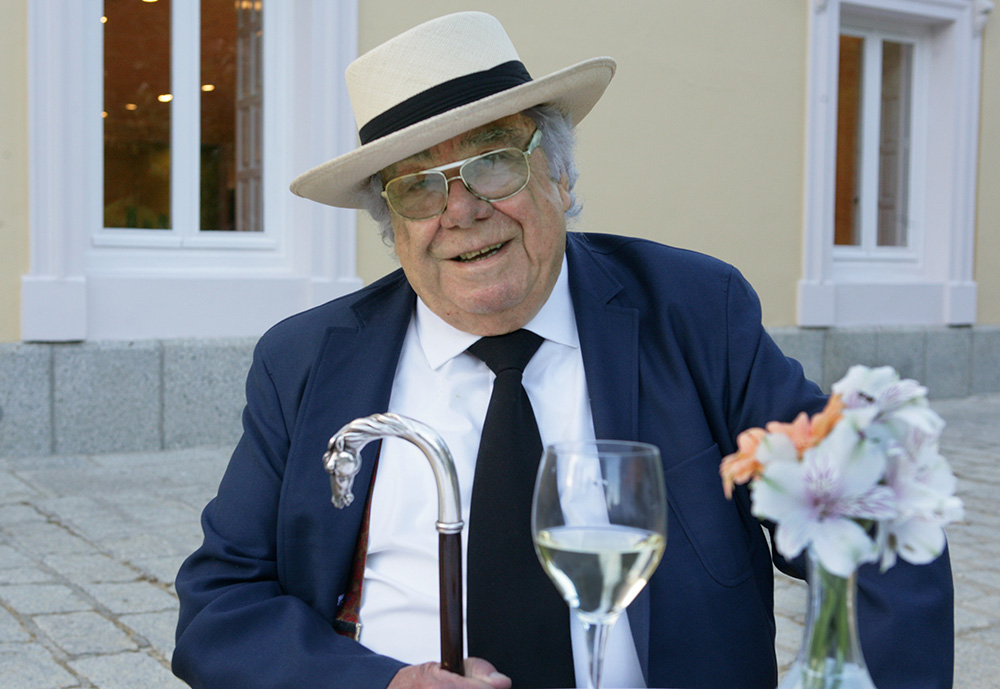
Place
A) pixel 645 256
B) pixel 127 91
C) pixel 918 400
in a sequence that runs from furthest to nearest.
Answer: pixel 127 91 → pixel 645 256 → pixel 918 400

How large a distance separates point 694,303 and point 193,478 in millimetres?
4080

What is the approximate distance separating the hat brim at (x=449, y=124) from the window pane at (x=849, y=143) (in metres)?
7.53

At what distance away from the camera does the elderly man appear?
5.24 feet

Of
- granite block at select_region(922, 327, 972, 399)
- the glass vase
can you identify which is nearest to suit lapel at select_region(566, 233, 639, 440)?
the glass vase

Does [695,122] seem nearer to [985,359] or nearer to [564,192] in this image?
[985,359]

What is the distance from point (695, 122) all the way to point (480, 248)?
20.9 ft

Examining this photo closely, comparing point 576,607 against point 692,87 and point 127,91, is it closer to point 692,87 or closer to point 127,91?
point 127,91

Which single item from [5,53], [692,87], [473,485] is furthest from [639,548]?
[692,87]

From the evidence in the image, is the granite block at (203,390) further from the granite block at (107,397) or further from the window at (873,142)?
the window at (873,142)

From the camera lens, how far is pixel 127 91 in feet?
20.6

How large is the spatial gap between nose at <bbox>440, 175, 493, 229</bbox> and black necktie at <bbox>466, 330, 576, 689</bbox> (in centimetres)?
40

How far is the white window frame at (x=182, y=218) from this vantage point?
5.76 m

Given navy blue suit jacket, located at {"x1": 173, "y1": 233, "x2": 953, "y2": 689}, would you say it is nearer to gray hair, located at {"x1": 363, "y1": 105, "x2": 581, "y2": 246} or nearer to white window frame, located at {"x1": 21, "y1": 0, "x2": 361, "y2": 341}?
gray hair, located at {"x1": 363, "y1": 105, "x2": 581, "y2": 246}

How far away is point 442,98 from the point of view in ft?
6.29
